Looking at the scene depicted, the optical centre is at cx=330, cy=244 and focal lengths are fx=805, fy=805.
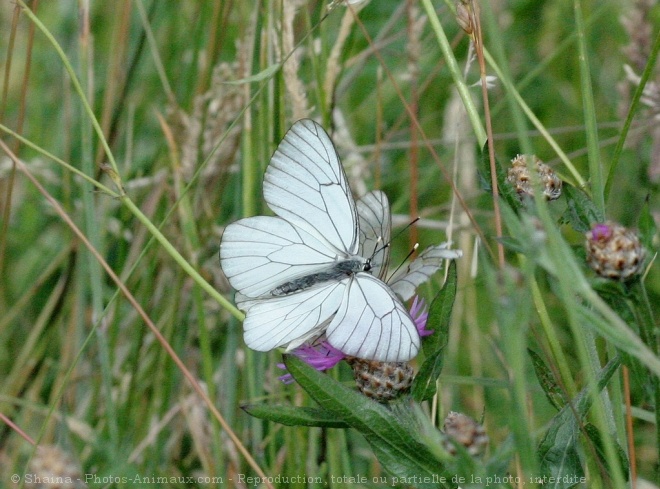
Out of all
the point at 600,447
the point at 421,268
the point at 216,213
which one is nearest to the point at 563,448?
the point at 600,447

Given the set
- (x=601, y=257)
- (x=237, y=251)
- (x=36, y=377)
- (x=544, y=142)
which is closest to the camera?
(x=601, y=257)

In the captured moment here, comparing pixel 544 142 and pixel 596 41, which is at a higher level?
pixel 596 41

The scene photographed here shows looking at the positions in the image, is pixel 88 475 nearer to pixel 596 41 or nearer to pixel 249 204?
pixel 249 204

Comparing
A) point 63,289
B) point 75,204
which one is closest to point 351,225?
point 63,289

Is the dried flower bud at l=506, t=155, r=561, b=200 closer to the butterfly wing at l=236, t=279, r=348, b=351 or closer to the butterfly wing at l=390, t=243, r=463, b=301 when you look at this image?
the butterfly wing at l=390, t=243, r=463, b=301

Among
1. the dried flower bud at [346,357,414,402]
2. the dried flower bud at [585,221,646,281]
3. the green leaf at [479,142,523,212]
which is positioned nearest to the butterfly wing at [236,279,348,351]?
the dried flower bud at [346,357,414,402]

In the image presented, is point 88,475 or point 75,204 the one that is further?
point 75,204
